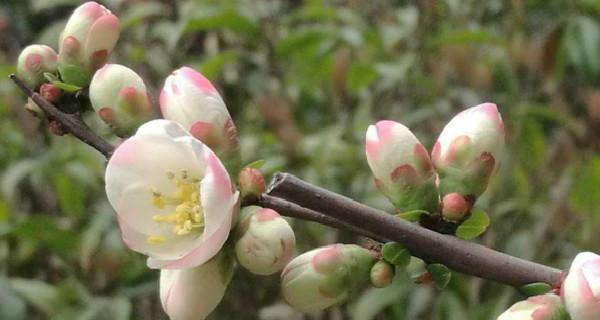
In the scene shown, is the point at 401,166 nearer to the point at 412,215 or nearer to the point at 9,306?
the point at 412,215

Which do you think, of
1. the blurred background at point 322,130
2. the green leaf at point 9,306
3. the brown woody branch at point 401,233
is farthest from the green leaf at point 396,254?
the green leaf at point 9,306

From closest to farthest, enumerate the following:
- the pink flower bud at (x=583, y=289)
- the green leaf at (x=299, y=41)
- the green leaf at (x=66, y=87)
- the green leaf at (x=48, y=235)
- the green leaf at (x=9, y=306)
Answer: the pink flower bud at (x=583, y=289)
the green leaf at (x=66, y=87)
the green leaf at (x=9, y=306)
the green leaf at (x=48, y=235)
the green leaf at (x=299, y=41)

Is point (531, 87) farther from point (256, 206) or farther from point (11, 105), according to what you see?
point (256, 206)

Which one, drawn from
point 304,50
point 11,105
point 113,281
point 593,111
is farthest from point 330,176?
point 11,105

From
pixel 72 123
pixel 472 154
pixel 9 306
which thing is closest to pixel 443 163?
pixel 472 154

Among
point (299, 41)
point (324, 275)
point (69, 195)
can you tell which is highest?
point (324, 275)

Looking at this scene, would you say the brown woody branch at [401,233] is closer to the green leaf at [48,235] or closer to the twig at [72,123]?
the twig at [72,123]

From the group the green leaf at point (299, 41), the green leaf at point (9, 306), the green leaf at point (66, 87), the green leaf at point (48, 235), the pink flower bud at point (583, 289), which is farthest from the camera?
the green leaf at point (299, 41)
